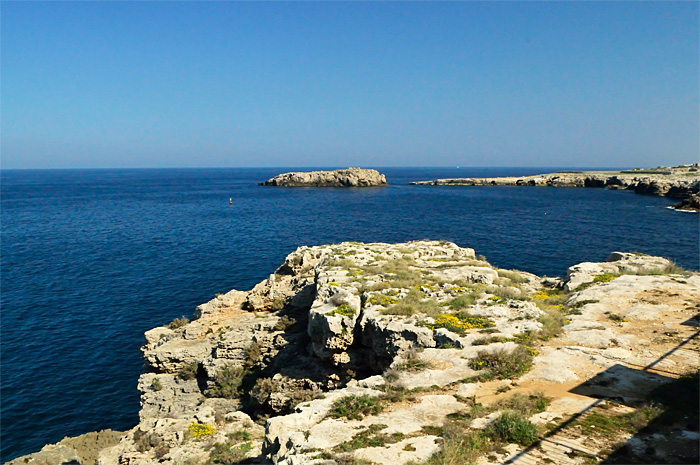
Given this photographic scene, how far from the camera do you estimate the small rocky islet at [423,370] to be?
31.7ft

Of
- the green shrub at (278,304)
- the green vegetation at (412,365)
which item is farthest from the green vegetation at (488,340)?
the green shrub at (278,304)

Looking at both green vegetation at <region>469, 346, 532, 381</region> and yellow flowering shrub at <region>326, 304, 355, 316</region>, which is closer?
green vegetation at <region>469, 346, 532, 381</region>

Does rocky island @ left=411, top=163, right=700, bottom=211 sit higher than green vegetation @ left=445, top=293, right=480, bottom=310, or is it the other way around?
rocky island @ left=411, top=163, right=700, bottom=211

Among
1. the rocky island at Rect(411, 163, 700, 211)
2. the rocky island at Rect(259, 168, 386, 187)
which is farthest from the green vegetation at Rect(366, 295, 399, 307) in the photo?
the rocky island at Rect(259, 168, 386, 187)

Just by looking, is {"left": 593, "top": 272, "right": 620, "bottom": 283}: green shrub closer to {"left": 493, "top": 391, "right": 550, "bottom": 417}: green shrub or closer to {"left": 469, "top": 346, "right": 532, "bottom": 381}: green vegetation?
{"left": 469, "top": 346, "right": 532, "bottom": 381}: green vegetation

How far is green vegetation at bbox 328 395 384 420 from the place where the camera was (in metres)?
11.3

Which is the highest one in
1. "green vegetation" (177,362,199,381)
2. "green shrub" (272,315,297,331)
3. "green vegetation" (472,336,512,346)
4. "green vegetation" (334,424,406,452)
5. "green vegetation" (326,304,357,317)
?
"green vegetation" (326,304,357,317)

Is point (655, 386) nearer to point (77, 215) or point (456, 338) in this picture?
point (456, 338)

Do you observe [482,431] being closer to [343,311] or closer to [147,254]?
[343,311]

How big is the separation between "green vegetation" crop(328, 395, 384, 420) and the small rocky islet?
0.05 meters

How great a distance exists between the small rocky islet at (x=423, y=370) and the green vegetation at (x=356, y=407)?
5cm

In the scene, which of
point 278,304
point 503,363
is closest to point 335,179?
point 278,304

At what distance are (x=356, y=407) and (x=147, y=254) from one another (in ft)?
174

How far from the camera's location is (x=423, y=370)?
13688 mm
